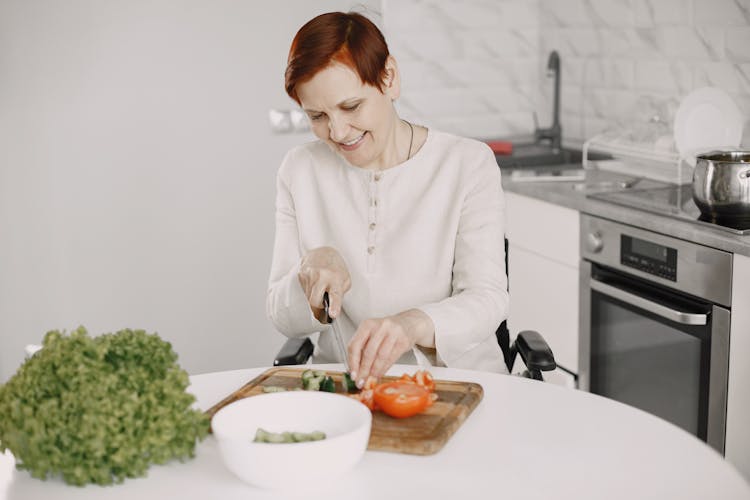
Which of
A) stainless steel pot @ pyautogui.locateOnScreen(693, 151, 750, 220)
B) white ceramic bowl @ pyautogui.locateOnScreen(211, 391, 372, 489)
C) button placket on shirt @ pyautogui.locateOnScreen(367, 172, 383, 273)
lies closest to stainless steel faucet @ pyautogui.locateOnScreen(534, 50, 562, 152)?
stainless steel pot @ pyautogui.locateOnScreen(693, 151, 750, 220)

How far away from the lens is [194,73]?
3.64 meters

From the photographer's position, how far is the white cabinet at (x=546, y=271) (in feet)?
11.1

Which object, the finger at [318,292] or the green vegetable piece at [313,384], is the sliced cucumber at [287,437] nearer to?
the green vegetable piece at [313,384]

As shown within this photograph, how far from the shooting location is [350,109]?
2086mm

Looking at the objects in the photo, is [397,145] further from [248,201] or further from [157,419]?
[248,201]

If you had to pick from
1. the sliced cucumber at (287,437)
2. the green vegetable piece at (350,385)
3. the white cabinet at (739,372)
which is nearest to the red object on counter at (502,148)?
the white cabinet at (739,372)

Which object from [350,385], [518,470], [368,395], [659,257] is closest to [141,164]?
[659,257]

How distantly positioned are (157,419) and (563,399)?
0.73m

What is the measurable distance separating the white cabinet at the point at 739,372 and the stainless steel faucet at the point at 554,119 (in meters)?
1.65

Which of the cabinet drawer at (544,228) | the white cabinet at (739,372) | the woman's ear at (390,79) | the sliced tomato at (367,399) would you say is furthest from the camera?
the cabinet drawer at (544,228)

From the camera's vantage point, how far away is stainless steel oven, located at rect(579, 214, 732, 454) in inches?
108

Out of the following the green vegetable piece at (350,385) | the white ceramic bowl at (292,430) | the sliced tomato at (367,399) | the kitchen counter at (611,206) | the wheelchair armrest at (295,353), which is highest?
the kitchen counter at (611,206)

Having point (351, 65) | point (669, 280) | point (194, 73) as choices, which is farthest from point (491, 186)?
point (194, 73)

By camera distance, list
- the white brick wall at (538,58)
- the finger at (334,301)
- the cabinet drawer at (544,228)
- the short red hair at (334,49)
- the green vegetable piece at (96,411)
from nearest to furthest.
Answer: the green vegetable piece at (96,411) → the finger at (334,301) → the short red hair at (334,49) → the cabinet drawer at (544,228) → the white brick wall at (538,58)
